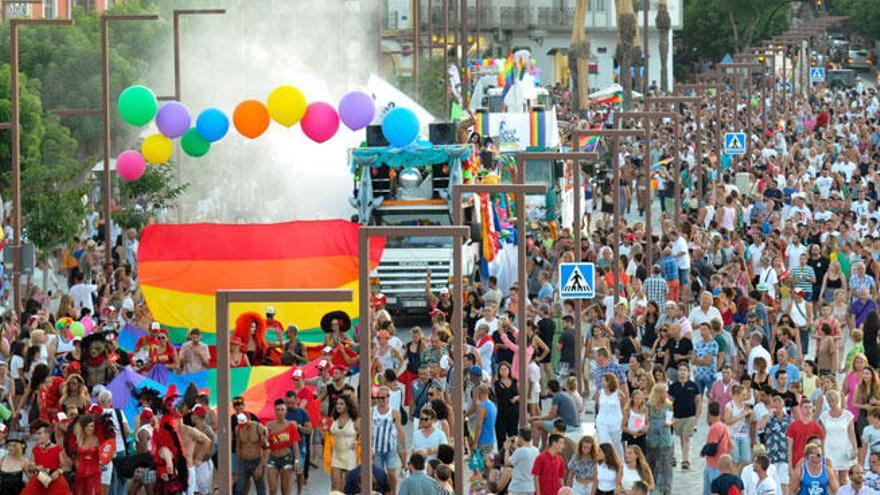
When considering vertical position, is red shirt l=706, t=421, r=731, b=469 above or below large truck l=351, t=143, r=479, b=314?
below

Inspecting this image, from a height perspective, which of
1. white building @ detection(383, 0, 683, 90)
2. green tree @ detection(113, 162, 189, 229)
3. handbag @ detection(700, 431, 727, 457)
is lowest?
handbag @ detection(700, 431, 727, 457)

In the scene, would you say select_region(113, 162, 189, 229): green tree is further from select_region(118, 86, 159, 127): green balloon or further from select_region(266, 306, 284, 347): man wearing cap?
select_region(266, 306, 284, 347): man wearing cap

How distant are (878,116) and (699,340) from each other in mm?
55175

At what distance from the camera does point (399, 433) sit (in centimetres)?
2378

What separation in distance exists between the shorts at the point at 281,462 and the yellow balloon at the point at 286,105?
41.8 ft

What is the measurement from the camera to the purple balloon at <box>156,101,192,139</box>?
35562mm

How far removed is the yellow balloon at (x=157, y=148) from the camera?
1421 inches

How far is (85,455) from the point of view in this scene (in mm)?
22438

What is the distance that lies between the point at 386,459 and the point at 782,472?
3626 millimetres

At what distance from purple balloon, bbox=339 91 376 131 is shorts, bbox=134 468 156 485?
14286mm

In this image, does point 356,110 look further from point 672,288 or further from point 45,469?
point 45,469

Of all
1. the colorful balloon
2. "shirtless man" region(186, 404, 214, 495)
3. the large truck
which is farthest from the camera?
the large truck

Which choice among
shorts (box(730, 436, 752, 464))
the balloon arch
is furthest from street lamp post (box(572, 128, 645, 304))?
shorts (box(730, 436, 752, 464))

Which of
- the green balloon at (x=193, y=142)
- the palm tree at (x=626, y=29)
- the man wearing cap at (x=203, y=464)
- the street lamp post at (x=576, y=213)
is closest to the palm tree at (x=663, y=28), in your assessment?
the palm tree at (x=626, y=29)
